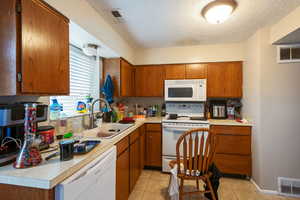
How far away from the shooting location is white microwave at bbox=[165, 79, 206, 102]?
260cm

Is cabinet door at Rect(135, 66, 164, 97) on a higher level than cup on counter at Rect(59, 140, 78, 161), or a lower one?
higher

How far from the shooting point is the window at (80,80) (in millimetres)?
1899

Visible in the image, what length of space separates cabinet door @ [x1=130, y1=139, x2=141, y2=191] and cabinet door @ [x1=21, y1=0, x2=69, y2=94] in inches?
44.2

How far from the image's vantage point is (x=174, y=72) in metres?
2.84

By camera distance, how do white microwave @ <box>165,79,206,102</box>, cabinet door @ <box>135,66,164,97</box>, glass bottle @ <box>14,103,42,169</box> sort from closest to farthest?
glass bottle @ <box>14,103,42,169</box>, white microwave @ <box>165,79,206,102</box>, cabinet door @ <box>135,66,164,97</box>

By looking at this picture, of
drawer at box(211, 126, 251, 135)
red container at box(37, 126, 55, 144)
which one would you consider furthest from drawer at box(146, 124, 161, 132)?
red container at box(37, 126, 55, 144)

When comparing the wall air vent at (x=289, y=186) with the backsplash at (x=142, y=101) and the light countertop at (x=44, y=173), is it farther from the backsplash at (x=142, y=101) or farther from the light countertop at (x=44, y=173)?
the light countertop at (x=44, y=173)

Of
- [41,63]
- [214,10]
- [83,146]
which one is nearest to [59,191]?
[83,146]

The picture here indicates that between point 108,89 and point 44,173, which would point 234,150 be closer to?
point 108,89

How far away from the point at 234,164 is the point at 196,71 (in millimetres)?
1673

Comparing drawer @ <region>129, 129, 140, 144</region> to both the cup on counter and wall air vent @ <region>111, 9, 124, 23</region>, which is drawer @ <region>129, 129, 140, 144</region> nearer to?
the cup on counter

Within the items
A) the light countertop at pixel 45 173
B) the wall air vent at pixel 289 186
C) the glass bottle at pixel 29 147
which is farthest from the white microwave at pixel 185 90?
the glass bottle at pixel 29 147

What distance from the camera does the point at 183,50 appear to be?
285 cm

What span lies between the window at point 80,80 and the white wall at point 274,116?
2.46m
